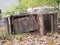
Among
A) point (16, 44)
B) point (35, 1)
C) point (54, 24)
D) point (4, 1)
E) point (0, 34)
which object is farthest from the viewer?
point (4, 1)

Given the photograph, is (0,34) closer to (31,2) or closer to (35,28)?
(35,28)

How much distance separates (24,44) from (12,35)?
1428 millimetres

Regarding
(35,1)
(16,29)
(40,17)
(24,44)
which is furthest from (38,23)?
(35,1)

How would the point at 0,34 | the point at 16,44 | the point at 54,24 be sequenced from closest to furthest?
the point at 16,44 < the point at 0,34 < the point at 54,24

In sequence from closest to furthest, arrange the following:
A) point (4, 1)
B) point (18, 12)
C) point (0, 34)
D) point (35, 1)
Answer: point (0, 34) < point (18, 12) < point (35, 1) < point (4, 1)

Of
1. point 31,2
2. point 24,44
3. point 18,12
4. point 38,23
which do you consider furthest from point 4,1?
point 24,44

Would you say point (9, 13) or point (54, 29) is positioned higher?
point (9, 13)

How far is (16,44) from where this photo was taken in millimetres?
4746

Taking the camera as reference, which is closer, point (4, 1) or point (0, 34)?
point (0, 34)

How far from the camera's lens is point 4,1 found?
13.4 m

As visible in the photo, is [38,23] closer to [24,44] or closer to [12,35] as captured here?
[12,35]

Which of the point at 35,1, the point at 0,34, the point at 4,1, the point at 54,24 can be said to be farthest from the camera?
the point at 4,1

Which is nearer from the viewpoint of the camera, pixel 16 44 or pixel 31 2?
pixel 16 44

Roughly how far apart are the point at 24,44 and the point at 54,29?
189 cm
